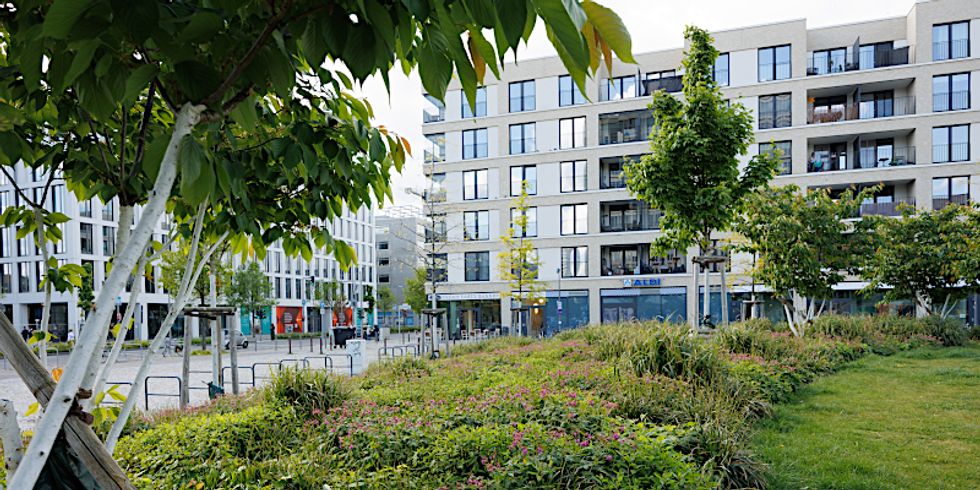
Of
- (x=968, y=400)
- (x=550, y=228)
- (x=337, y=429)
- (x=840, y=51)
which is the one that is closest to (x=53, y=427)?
(x=337, y=429)

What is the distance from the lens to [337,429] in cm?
667

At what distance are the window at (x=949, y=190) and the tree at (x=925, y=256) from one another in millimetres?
13609

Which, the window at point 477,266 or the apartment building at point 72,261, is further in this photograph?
the window at point 477,266

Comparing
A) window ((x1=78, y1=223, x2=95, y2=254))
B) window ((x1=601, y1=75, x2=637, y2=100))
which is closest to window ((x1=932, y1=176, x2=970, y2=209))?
window ((x1=601, y1=75, x2=637, y2=100))

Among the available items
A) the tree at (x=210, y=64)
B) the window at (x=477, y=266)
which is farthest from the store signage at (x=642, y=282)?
the tree at (x=210, y=64)

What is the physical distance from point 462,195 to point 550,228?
749 cm

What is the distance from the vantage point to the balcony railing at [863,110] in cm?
4034

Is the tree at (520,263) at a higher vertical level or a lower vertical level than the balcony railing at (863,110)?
lower

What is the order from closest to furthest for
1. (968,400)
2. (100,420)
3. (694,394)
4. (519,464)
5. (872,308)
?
(100,420), (519,464), (694,394), (968,400), (872,308)

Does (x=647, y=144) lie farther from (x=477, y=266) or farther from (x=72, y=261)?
(x=72, y=261)

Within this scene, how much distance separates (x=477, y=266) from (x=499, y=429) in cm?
4286

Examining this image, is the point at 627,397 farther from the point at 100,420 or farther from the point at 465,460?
the point at 100,420

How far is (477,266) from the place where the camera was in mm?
48469

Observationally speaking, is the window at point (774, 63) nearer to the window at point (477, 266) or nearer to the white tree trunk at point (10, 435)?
the window at point (477, 266)
